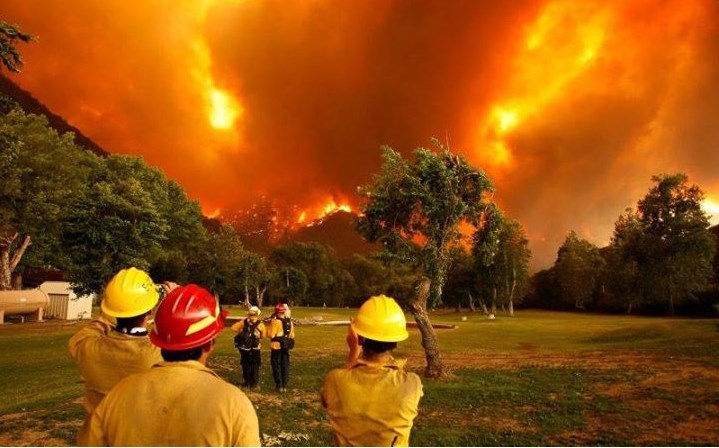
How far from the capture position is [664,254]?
70.1 meters

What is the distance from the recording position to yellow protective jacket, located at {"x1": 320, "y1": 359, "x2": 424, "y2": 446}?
15.3 feet

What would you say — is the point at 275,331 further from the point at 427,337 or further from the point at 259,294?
the point at 259,294

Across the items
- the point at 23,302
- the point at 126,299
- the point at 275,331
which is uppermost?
the point at 126,299

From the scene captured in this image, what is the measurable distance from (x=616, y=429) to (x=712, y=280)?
246ft

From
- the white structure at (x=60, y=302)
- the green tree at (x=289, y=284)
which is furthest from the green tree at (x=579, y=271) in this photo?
the white structure at (x=60, y=302)

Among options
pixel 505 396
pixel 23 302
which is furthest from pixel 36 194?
pixel 505 396

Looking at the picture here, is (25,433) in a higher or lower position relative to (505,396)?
higher

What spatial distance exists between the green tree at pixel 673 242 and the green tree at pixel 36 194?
75060mm

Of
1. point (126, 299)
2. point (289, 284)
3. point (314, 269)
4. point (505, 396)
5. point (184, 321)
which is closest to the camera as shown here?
point (184, 321)

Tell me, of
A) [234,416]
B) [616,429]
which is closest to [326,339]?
[616,429]

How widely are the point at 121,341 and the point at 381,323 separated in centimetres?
308

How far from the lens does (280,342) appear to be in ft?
57.3

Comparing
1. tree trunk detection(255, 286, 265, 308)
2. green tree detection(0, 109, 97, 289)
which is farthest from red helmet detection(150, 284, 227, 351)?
tree trunk detection(255, 286, 265, 308)

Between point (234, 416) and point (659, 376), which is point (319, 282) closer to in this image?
point (659, 376)
